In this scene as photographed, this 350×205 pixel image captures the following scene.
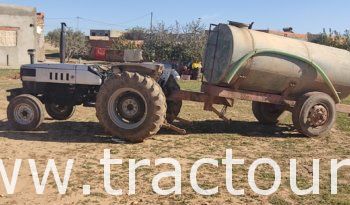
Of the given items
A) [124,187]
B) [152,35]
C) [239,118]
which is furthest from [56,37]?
[124,187]

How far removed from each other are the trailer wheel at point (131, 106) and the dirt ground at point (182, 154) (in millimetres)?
270

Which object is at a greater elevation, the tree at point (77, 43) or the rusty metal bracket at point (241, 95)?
the tree at point (77, 43)

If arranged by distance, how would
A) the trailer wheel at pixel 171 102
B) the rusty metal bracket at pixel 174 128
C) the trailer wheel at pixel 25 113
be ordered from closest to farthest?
1. the rusty metal bracket at pixel 174 128
2. the trailer wheel at pixel 25 113
3. the trailer wheel at pixel 171 102

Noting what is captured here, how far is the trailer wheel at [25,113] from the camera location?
28.7 feet

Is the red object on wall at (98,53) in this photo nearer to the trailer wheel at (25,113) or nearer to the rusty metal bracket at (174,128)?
the trailer wheel at (25,113)

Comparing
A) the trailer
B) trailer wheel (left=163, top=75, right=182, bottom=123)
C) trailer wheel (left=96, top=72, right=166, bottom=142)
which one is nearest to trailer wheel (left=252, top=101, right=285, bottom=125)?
the trailer

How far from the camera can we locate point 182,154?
7301 mm

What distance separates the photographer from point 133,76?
8094mm

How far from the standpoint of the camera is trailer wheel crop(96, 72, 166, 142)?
7.90m

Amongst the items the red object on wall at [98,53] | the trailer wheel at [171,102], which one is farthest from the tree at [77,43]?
the trailer wheel at [171,102]

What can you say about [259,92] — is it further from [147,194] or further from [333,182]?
[147,194]

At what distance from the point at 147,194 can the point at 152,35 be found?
1092 inches

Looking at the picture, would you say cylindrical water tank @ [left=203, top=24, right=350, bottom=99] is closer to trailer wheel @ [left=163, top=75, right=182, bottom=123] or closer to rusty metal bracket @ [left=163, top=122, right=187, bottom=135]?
trailer wheel @ [left=163, top=75, right=182, bottom=123]

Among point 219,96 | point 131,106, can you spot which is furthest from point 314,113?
point 131,106
